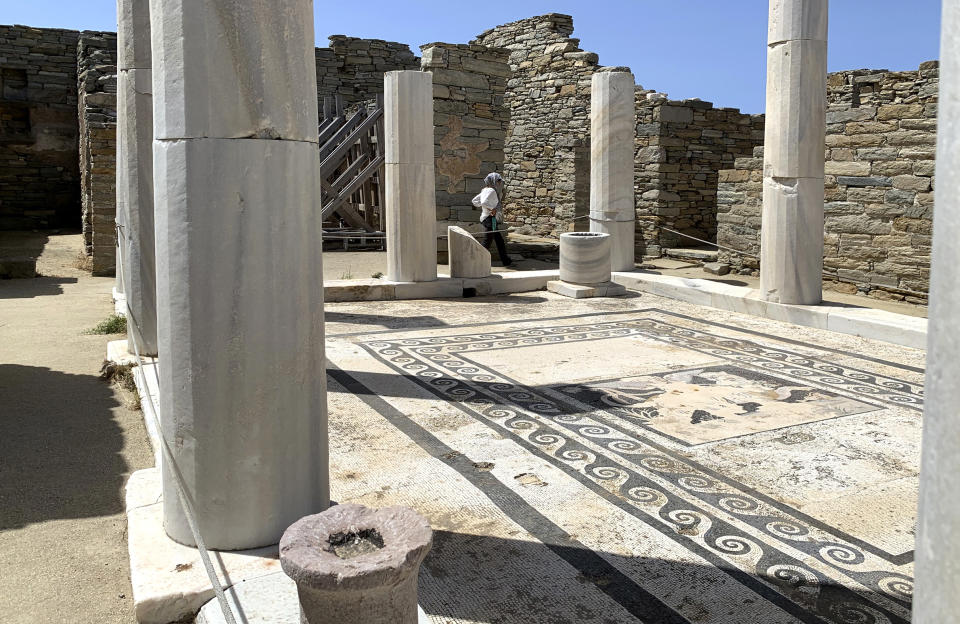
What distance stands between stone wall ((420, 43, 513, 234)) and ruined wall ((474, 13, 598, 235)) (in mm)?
4374

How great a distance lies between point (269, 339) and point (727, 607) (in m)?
1.73

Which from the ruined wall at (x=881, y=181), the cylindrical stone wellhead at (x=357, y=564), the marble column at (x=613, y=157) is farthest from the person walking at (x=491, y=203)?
the cylindrical stone wellhead at (x=357, y=564)

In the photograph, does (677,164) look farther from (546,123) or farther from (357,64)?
(357,64)

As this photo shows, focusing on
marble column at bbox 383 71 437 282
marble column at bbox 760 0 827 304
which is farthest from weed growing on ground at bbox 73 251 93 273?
marble column at bbox 760 0 827 304

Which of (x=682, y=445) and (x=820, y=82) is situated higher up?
(x=820, y=82)

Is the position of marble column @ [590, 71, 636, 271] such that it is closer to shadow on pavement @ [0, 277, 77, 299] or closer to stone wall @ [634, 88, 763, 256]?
stone wall @ [634, 88, 763, 256]

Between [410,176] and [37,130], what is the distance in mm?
12603

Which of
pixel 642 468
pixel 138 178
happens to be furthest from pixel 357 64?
pixel 642 468

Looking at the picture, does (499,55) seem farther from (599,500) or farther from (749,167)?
(599,500)

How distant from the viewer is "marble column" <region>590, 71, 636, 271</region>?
10.7 meters

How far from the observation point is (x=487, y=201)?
1245cm

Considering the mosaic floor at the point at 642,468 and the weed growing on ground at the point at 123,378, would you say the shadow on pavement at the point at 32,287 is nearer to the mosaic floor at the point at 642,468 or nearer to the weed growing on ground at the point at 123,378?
the weed growing on ground at the point at 123,378

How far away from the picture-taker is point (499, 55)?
13.4 metres

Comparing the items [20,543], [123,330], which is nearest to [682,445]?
[20,543]
